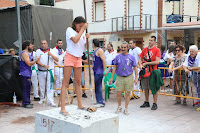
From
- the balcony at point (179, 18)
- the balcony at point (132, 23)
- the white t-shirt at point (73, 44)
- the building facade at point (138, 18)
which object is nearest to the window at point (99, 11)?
the building facade at point (138, 18)

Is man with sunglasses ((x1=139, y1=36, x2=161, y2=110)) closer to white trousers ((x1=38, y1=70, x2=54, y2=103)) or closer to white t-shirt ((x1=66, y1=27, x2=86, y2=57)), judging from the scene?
white trousers ((x1=38, y1=70, x2=54, y2=103))

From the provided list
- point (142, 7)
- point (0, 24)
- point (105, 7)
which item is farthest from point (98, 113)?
point (105, 7)

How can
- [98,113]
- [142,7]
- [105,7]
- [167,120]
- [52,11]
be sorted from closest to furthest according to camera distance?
[98,113]
[167,120]
[52,11]
[142,7]
[105,7]

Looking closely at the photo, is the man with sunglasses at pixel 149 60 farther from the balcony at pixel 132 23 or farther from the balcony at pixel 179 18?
the balcony at pixel 179 18

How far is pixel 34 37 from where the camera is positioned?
10.4m

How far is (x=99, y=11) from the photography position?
2534 centimetres

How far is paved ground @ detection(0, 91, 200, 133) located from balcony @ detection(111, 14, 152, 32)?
1412 cm

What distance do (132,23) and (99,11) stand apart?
418 cm

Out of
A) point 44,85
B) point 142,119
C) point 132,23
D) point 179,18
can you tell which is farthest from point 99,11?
point 142,119

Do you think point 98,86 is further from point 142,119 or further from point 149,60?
point 142,119

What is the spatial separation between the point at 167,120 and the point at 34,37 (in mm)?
6343

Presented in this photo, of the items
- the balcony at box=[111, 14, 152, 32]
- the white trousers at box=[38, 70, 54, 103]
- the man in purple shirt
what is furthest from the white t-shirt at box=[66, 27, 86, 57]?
the balcony at box=[111, 14, 152, 32]

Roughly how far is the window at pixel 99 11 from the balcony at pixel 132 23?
5.72 feet

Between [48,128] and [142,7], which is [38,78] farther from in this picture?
[142,7]
